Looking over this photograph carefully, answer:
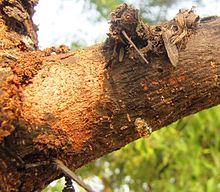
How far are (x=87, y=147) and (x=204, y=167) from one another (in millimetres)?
1697

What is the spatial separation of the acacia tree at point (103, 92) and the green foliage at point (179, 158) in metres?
1.45

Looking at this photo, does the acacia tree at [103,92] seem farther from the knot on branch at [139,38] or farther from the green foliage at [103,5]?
the green foliage at [103,5]

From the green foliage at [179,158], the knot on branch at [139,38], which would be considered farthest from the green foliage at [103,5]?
the knot on branch at [139,38]

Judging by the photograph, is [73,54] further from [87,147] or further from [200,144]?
[200,144]

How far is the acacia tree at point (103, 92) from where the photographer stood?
0.74 m

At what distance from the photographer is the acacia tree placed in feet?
2.43

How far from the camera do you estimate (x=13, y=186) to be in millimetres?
749

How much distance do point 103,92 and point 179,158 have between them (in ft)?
5.66

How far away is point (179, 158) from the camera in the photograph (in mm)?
2449

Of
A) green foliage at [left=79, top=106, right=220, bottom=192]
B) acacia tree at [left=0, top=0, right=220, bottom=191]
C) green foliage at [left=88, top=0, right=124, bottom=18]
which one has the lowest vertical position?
acacia tree at [left=0, top=0, right=220, bottom=191]

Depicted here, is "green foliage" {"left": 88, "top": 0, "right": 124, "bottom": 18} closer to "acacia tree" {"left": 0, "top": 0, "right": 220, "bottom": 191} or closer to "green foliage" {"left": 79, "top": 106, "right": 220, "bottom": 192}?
"green foliage" {"left": 79, "top": 106, "right": 220, "bottom": 192}

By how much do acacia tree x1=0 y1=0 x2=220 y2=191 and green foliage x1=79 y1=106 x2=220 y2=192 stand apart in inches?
57.1

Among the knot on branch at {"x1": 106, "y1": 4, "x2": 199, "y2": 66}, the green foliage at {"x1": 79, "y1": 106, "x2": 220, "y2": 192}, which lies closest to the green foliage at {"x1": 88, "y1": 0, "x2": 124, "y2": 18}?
the green foliage at {"x1": 79, "y1": 106, "x2": 220, "y2": 192}

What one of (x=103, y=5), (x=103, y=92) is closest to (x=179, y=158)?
(x=103, y=5)
